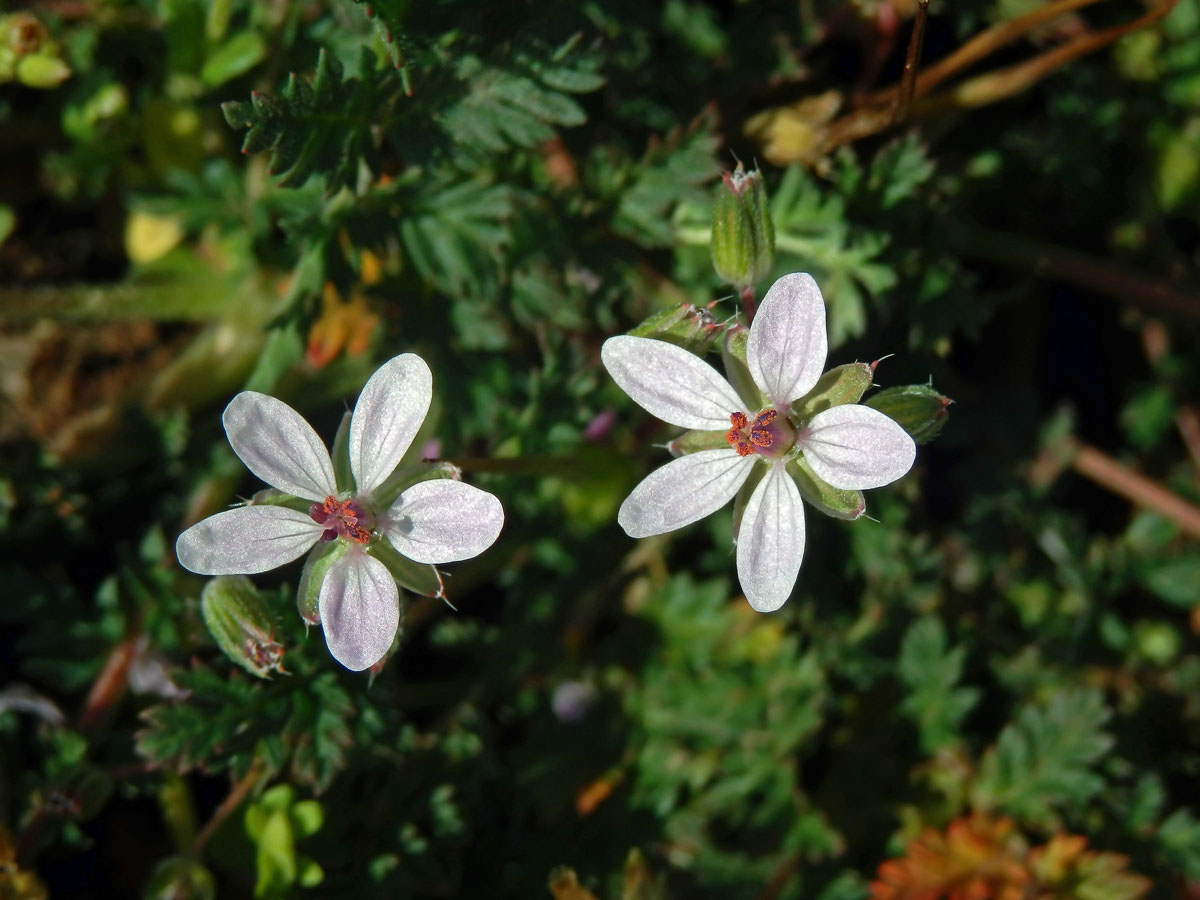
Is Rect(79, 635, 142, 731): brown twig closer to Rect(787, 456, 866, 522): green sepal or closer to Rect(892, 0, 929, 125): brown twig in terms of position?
Rect(787, 456, 866, 522): green sepal

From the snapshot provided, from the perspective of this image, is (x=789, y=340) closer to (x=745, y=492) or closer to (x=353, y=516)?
(x=745, y=492)

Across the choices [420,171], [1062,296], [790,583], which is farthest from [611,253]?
[1062,296]

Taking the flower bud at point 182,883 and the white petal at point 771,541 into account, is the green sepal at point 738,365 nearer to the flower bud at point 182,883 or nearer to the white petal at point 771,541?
the white petal at point 771,541

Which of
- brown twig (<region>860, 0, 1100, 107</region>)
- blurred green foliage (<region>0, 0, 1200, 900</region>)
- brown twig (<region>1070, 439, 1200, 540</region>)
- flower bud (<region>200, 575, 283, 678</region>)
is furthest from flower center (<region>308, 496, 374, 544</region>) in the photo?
brown twig (<region>1070, 439, 1200, 540</region>)

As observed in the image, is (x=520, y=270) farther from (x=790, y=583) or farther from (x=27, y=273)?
(x=27, y=273)

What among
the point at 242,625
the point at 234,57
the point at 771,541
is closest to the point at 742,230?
the point at 771,541

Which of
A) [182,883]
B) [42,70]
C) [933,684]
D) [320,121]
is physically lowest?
[933,684]
